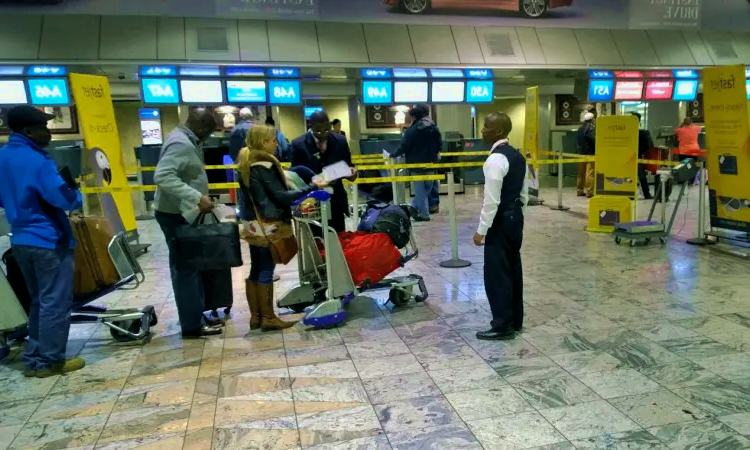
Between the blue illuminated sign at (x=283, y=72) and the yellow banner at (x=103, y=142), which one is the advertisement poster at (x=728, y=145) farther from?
the yellow banner at (x=103, y=142)

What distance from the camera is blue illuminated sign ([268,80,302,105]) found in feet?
36.2

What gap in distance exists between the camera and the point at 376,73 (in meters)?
11.5

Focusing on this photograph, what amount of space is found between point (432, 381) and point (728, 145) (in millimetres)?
5264

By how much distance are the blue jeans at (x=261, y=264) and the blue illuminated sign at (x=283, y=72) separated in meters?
7.13

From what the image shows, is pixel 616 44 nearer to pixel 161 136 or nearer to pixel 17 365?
pixel 161 136

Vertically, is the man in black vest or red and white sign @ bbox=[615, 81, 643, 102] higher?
red and white sign @ bbox=[615, 81, 643, 102]

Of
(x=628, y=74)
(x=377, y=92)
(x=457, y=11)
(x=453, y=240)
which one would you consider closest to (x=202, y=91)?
(x=377, y=92)

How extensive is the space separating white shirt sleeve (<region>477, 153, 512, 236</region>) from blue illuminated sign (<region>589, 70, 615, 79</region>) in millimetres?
9827

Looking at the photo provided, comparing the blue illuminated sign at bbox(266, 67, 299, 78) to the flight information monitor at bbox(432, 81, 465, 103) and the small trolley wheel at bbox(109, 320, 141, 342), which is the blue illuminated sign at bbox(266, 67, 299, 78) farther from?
the small trolley wheel at bbox(109, 320, 141, 342)

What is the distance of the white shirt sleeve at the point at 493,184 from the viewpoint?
393 centimetres

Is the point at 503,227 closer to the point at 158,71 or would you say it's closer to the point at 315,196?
the point at 315,196

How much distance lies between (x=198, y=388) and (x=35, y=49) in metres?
9.11

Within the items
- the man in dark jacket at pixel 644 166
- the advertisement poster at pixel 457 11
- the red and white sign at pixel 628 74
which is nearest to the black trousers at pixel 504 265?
the advertisement poster at pixel 457 11

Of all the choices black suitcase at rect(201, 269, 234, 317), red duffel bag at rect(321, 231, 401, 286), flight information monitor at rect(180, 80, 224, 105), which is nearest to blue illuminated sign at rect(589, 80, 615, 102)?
flight information monitor at rect(180, 80, 224, 105)
